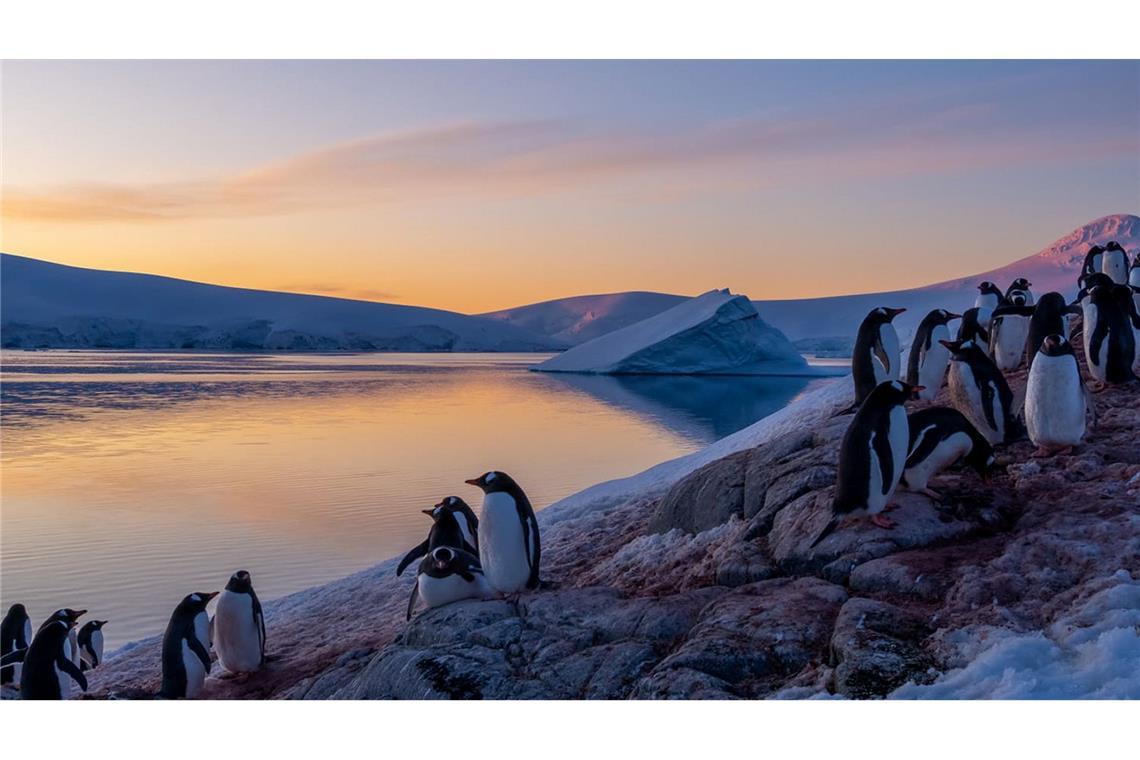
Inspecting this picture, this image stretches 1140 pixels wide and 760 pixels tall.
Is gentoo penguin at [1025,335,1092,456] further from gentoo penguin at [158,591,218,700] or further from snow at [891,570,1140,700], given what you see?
gentoo penguin at [158,591,218,700]

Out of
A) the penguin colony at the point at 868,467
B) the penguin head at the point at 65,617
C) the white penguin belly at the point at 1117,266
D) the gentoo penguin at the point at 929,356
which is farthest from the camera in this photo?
the white penguin belly at the point at 1117,266

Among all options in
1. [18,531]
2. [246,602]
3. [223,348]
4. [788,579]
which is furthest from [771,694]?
[223,348]

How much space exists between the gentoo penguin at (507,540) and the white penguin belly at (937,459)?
2132 millimetres

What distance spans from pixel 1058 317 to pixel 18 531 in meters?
10.7

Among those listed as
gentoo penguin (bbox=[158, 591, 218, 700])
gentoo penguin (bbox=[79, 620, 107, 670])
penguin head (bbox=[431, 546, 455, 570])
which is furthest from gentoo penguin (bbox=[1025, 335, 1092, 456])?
gentoo penguin (bbox=[79, 620, 107, 670])

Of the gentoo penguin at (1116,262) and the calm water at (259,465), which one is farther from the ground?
the gentoo penguin at (1116,262)

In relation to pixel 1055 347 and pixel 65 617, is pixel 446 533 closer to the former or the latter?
pixel 65 617

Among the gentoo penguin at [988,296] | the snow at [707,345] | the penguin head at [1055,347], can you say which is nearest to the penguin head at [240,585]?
the penguin head at [1055,347]

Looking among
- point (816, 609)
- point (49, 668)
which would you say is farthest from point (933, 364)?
point (49, 668)

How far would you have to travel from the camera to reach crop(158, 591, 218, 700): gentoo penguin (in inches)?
231

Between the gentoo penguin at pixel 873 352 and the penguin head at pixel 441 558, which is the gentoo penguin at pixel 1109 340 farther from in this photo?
the penguin head at pixel 441 558

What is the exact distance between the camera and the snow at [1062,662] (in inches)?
133

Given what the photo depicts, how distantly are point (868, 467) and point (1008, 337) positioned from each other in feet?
15.1

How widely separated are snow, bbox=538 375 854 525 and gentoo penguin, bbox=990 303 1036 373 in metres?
1.31
